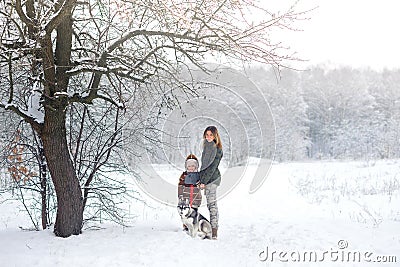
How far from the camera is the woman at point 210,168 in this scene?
19.0ft

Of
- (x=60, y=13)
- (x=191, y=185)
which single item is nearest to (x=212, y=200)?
(x=191, y=185)

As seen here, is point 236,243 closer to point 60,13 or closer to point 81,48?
point 81,48

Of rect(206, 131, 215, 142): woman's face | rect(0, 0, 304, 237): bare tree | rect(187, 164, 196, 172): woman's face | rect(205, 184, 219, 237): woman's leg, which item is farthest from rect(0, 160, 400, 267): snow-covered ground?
rect(206, 131, 215, 142): woman's face

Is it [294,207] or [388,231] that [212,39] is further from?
[294,207]

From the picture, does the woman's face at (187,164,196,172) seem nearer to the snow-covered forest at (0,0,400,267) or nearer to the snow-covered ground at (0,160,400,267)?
the snow-covered forest at (0,0,400,267)

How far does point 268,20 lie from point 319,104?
4589cm

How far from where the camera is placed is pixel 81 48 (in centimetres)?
561

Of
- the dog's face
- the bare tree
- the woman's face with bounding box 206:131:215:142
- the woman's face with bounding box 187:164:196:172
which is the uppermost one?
the bare tree

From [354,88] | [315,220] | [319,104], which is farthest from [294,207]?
[354,88]

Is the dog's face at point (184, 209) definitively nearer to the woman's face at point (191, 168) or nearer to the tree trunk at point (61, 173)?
the woman's face at point (191, 168)
